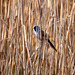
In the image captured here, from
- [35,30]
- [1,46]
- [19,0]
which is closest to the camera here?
[19,0]

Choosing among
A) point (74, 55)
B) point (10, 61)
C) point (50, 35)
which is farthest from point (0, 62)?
point (74, 55)

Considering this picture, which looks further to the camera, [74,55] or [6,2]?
[6,2]

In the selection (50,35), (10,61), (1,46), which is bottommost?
(10,61)

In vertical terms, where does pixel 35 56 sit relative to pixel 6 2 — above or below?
below

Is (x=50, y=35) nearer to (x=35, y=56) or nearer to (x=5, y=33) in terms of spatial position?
(x=35, y=56)

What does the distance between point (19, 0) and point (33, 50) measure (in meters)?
0.65

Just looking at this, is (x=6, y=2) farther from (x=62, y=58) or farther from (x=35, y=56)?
(x=62, y=58)

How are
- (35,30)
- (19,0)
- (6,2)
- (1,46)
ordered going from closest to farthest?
(19,0) → (1,46) → (6,2) → (35,30)

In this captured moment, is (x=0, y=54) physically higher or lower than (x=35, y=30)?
lower

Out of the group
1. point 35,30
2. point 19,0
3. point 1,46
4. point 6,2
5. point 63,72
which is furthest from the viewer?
point 35,30

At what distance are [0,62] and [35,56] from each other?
39cm

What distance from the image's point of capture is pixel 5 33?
1784mm

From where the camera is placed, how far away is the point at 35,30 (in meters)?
2.28

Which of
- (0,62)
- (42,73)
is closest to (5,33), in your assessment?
(0,62)
